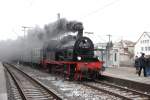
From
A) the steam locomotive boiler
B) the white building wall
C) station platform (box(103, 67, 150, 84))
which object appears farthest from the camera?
the white building wall

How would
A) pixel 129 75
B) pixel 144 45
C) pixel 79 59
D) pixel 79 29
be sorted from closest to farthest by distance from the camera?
pixel 79 59, pixel 79 29, pixel 129 75, pixel 144 45

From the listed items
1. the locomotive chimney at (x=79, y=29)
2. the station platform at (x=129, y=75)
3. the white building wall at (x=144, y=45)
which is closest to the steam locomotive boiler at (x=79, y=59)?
the locomotive chimney at (x=79, y=29)

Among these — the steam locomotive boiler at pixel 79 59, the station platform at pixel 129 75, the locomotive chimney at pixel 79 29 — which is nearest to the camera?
the station platform at pixel 129 75

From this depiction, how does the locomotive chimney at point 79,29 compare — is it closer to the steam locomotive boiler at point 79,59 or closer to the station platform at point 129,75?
the steam locomotive boiler at point 79,59

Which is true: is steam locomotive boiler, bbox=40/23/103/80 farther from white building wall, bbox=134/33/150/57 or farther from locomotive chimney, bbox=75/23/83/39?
white building wall, bbox=134/33/150/57

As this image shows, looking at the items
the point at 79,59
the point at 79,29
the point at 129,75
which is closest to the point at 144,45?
the point at 129,75

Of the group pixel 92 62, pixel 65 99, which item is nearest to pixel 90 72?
pixel 92 62

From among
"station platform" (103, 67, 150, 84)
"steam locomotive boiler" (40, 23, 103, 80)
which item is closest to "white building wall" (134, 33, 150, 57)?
"station platform" (103, 67, 150, 84)

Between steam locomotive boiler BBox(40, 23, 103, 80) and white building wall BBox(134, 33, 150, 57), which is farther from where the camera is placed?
white building wall BBox(134, 33, 150, 57)

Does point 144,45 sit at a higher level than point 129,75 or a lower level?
higher

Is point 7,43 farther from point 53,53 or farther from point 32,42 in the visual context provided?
point 53,53

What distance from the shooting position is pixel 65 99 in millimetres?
13133

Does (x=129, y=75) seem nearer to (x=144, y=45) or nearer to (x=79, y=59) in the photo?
(x=79, y=59)

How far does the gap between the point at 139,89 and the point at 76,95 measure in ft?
13.3
